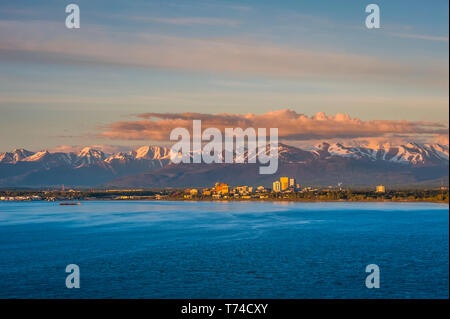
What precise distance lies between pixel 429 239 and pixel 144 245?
36.0 m

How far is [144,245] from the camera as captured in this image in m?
64.1

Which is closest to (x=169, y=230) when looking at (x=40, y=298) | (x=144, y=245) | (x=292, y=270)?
(x=144, y=245)

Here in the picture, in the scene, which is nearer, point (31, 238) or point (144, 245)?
point (144, 245)

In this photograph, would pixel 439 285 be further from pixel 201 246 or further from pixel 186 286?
pixel 201 246

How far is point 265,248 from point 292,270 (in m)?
14.0

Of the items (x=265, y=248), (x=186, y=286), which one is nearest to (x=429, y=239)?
(x=265, y=248)

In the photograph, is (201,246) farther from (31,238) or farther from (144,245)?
(31,238)
